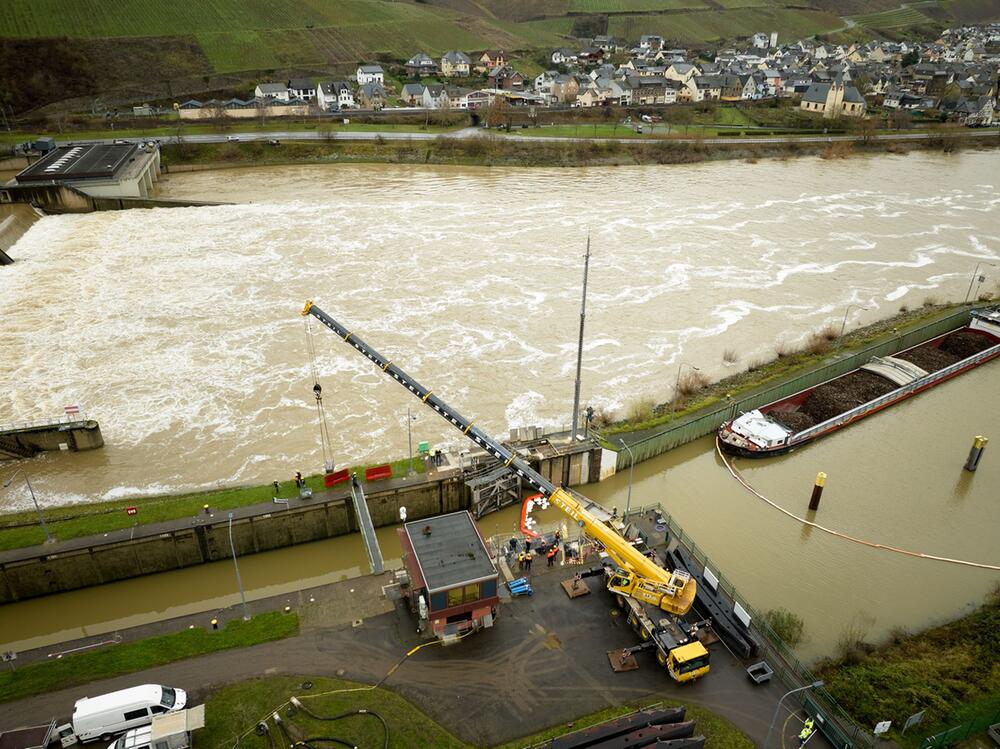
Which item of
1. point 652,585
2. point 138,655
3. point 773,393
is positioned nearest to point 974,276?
point 773,393

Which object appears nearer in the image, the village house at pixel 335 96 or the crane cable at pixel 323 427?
the crane cable at pixel 323 427

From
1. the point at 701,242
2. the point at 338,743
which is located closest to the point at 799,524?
the point at 338,743

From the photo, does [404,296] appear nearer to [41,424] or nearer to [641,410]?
[641,410]

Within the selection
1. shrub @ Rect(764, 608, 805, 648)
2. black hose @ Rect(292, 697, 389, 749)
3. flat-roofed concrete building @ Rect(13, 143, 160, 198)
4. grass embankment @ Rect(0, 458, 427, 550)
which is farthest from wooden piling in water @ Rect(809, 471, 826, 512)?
flat-roofed concrete building @ Rect(13, 143, 160, 198)

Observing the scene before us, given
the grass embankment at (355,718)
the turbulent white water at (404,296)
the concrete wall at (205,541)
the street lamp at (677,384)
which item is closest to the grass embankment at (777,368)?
the street lamp at (677,384)

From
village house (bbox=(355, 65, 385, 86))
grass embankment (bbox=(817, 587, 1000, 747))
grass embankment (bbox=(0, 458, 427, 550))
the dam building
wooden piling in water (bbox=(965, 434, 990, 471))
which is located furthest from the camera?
village house (bbox=(355, 65, 385, 86))

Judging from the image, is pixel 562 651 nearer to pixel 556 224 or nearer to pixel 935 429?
pixel 935 429

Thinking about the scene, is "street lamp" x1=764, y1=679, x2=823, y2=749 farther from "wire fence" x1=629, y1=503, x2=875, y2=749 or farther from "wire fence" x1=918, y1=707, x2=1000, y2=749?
"wire fence" x1=918, y1=707, x2=1000, y2=749

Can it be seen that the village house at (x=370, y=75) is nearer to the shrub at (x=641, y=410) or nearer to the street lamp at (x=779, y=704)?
the shrub at (x=641, y=410)
